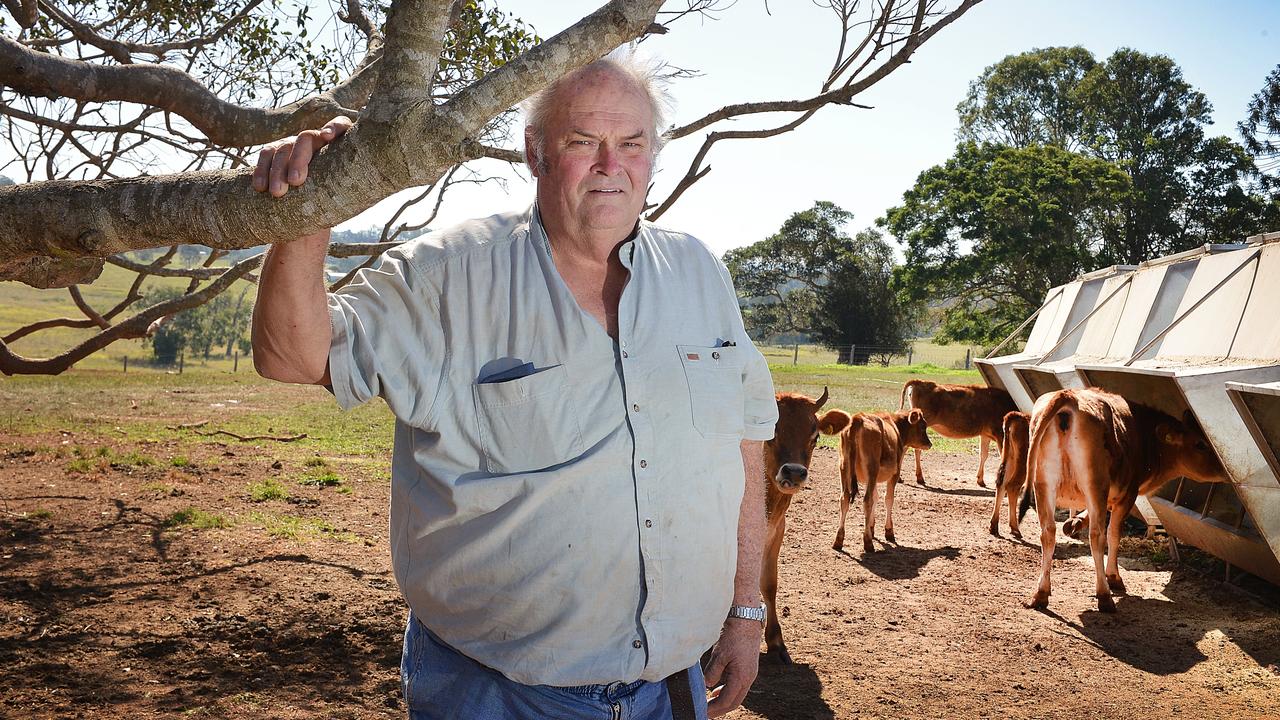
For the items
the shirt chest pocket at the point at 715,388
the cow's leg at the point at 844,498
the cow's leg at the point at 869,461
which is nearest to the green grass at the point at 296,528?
the cow's leg at the point at 844,498

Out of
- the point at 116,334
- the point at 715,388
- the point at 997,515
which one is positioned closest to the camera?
the point at 715,388

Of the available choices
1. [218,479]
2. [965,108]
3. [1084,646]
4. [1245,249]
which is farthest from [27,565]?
[965,108]

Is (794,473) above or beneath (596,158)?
beneath

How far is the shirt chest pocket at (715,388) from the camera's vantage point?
223 centimetres

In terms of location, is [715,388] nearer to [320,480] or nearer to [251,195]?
[251,195]

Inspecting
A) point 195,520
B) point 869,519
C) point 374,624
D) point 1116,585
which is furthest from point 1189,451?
point 195,520

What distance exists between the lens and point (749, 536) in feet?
8.65

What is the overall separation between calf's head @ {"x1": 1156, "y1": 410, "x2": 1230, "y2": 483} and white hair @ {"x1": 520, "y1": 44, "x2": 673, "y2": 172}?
21.1 ft

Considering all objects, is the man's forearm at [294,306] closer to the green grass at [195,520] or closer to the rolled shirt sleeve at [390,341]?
the rolled shirt sleeve at [390,341]

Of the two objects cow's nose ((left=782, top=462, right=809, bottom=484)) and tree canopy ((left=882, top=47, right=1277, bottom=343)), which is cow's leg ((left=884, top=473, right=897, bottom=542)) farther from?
tree canopy ((left=882, top=47, right=1277, bottom=343))

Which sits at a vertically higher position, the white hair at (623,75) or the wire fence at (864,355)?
the wire fence at (864,355)

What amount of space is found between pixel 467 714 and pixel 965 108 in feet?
161

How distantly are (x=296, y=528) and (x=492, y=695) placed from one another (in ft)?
20.8

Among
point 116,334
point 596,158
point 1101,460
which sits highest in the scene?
point 596,158
